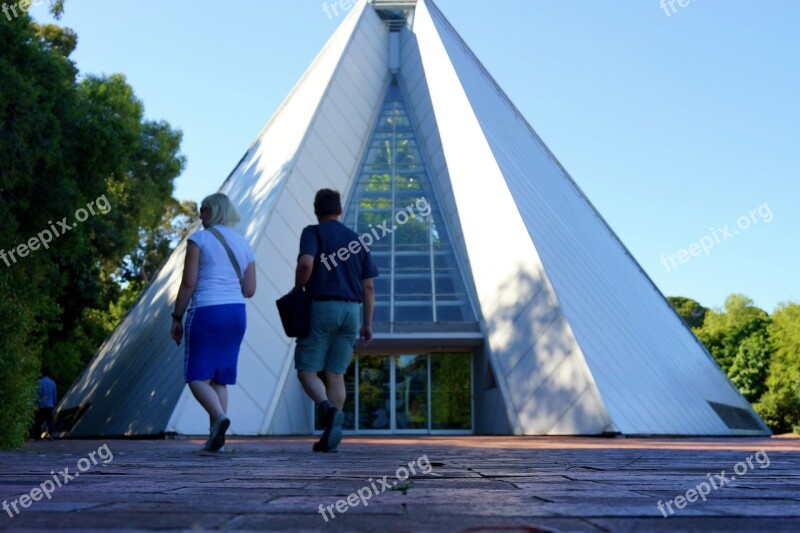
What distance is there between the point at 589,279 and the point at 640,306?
274cm

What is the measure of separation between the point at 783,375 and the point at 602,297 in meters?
36.9

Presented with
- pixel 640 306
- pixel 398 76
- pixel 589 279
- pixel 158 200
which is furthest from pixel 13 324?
pixel 158 200

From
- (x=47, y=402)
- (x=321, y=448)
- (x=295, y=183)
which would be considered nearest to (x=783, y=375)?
(x=295, y=183)

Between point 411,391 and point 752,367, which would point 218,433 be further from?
point 752,367

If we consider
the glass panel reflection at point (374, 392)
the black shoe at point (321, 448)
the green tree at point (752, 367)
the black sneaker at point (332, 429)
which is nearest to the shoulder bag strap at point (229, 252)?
the black sneaker at point (332, 429)

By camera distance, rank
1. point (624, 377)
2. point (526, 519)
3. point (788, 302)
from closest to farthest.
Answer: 1. point (526, 519)
2. point (624, 377)
3. point (788, 302)

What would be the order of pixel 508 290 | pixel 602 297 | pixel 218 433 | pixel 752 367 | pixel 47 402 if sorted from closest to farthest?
pixel 218 433 < pixel 508 290 < pixel 602 297 < pixel 47 402 < pixel 752 367

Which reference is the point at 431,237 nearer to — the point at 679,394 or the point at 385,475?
the point at 679,394

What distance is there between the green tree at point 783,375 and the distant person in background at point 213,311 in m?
41.5

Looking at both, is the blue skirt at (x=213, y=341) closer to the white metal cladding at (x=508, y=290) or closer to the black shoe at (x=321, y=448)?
the black shoe at (x=321, y=448)

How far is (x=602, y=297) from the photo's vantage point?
17.4 metres

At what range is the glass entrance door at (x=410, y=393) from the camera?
18.8 m

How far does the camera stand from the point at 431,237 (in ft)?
63.0

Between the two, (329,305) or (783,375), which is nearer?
(329,305)
